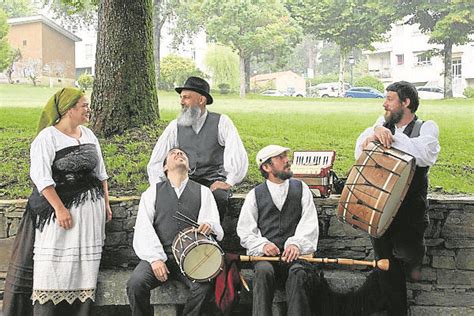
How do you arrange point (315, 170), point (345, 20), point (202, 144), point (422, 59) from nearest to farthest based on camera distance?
point (202, 144) < point (315, 170) < point (422, 59) < point (345, 20)

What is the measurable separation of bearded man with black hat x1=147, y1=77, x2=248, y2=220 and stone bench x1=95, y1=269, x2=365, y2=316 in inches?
24.7

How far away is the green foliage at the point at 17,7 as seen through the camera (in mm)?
8188

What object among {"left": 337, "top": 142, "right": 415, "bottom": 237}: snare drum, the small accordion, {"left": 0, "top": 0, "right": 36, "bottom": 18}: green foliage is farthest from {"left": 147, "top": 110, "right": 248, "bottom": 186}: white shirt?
{"left": 0, "top": 0, "right": 36, "bottom": 18}: green foliage

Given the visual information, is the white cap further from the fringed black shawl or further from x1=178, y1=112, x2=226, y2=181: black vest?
the fringed black shawl

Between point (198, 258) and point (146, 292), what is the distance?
412 millimetres

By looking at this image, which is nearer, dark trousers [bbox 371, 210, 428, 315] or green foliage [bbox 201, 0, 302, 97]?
dark trousers [bbox 371, 210, 428, 315]

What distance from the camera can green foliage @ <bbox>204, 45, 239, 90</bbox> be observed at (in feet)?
25.5

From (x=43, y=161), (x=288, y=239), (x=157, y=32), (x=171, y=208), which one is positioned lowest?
(x=288, y=239)

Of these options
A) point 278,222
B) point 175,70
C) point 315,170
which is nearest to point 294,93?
point 175,70

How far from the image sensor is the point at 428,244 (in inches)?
214

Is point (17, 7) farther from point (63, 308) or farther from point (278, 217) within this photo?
point (278, 217)

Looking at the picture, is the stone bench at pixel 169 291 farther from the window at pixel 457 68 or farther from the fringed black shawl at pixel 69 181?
the window at pixel 457 68

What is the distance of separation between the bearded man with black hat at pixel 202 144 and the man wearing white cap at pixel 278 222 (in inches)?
12.6

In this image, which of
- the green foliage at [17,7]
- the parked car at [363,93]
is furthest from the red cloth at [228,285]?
the green foliage at [17,7]
